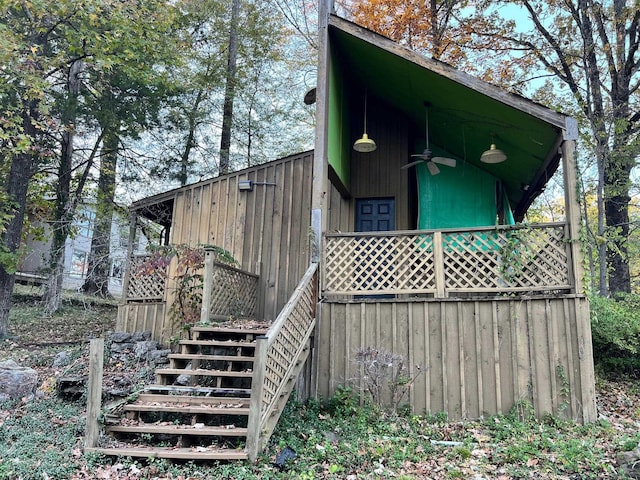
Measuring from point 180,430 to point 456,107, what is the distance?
20.0 feet

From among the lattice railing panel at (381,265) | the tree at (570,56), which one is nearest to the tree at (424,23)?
the tree at (570,56)

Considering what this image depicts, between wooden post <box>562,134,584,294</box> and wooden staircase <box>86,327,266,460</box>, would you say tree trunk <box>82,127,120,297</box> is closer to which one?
wooden staircase <box>86,327,266,460</box>

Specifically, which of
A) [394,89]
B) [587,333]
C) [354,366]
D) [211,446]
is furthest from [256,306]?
[587,333]

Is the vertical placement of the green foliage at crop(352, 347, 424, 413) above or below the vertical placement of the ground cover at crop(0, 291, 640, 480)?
above

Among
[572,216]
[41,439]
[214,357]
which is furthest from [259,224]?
[572,216]

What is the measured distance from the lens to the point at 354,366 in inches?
245

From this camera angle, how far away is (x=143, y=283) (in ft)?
29.7

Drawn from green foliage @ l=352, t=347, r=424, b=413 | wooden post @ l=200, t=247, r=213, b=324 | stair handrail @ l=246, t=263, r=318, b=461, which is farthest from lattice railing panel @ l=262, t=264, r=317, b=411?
wooden post @ l=200, t=247, r=213, b=324

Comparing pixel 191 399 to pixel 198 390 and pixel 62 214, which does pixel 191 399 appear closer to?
pixel 198 390

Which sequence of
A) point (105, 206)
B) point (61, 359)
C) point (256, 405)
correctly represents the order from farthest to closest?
1. point (105, 206)
2. point (61, 359)
3. point (256, 405)

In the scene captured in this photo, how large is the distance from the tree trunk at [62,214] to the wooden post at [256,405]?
8.96 metres

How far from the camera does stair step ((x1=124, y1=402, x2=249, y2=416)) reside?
189 inches

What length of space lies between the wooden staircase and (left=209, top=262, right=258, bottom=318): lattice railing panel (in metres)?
0.77

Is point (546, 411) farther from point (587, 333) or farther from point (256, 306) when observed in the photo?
point (256, 306)
